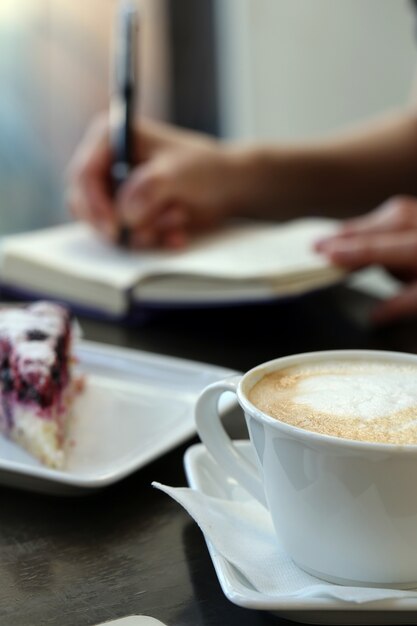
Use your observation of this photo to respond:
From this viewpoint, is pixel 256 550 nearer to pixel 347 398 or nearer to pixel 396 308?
pixel 347 398

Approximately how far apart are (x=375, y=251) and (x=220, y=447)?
585 millimetres

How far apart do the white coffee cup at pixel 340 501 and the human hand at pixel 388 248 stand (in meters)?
0.58

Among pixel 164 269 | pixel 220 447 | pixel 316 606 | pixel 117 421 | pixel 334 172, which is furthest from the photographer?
pixel 334 172

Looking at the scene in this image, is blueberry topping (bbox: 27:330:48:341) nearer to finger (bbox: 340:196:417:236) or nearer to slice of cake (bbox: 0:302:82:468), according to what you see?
slice of cake (bbox: 0:302:82:468)

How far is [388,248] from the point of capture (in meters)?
1.05

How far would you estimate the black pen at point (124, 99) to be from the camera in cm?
116

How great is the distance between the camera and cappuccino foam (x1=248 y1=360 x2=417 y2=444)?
→ 404 millimetres

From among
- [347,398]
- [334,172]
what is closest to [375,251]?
[334,172]

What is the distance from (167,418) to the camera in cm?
68

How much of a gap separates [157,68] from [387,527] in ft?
8.19

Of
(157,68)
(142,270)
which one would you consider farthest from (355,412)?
(157,68)

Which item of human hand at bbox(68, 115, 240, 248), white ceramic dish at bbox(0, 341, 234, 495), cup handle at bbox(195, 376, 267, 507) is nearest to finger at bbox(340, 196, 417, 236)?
human hand at bbox(68, 115, 240, 248)

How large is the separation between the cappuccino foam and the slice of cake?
0.66 feet

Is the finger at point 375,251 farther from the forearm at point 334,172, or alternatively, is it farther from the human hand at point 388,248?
the forearm at point 334,172
